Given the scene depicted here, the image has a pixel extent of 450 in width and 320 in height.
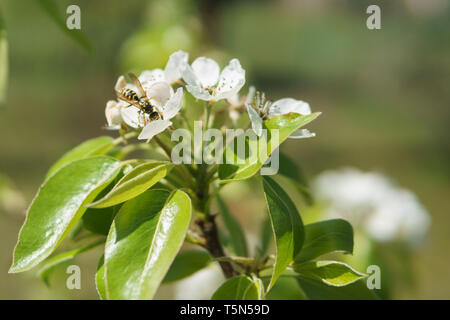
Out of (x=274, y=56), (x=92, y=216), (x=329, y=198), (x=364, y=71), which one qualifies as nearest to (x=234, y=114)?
(x=92, y=216)

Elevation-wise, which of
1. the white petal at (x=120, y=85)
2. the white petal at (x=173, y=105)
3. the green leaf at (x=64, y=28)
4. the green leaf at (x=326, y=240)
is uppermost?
the green leaf at (x=64, y=28)

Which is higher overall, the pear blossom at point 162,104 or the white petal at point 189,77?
the white petal at point 189,77

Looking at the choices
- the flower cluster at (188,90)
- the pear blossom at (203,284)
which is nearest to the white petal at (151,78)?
the flower cluster at (188,90)

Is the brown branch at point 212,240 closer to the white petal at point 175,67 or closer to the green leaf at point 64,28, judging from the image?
the white petal at point 175,67

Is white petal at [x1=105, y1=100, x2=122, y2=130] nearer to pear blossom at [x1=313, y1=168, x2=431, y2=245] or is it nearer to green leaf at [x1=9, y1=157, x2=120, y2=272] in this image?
green leaf at [x1=9, y1=157, x2=120, y2=272]

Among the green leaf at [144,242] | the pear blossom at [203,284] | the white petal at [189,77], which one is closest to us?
the green leaf at [144,242]

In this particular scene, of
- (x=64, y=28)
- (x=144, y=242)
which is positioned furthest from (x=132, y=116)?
(x=64, y=28)
